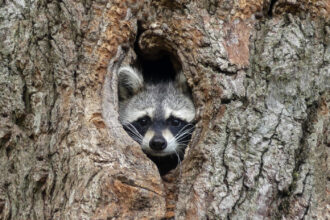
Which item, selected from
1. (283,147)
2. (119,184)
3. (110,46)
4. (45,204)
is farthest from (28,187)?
(283,147)

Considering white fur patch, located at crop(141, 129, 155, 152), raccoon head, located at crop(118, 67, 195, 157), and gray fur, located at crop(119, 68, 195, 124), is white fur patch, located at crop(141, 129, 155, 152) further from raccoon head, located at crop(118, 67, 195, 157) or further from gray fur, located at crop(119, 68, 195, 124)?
gray fur, located at crop(119, 68, 195, 124)

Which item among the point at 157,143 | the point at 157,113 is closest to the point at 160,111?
the point at 157,113

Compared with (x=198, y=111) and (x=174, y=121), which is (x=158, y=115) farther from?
(x=198, y=111)

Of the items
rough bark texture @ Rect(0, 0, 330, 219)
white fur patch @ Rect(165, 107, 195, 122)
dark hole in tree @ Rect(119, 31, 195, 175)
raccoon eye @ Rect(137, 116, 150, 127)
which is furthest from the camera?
raccoon eye @ Rect(137, 116, 150, 127)

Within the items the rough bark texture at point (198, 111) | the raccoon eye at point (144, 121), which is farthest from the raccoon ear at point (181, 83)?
the rough bark texture at point (198, 111)

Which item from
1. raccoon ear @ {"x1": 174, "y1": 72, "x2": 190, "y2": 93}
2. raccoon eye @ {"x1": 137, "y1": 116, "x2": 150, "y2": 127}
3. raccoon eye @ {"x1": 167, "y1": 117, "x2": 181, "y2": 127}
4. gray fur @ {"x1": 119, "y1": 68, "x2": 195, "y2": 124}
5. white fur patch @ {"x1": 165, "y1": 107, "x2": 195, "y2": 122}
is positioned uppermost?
raccoon ear @ {"x1": 174, "y1": 72, "x2": 190, "y2": 93}

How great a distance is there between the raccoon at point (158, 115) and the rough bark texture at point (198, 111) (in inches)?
32.0

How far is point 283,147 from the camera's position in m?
3.18

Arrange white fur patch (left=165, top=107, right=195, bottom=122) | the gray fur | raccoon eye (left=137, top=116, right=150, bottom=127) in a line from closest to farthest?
white fur patch (left=165, top=107, right=195, bottom=122) → the gray fur → raccoon eye (left=137, top=116, right=150, bottom=127)

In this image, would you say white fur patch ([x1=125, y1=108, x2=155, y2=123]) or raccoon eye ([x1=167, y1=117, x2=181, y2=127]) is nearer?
raccoon eye ([x1=167, y1=117, x2=181, y2=127])

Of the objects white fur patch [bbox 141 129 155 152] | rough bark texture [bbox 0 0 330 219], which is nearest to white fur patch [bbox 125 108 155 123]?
white fur patch [bbox 141 129 155 152]

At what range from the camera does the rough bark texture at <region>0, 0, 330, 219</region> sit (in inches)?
122

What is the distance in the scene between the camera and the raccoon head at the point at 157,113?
4.45 metres

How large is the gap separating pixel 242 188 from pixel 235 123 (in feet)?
1.41
